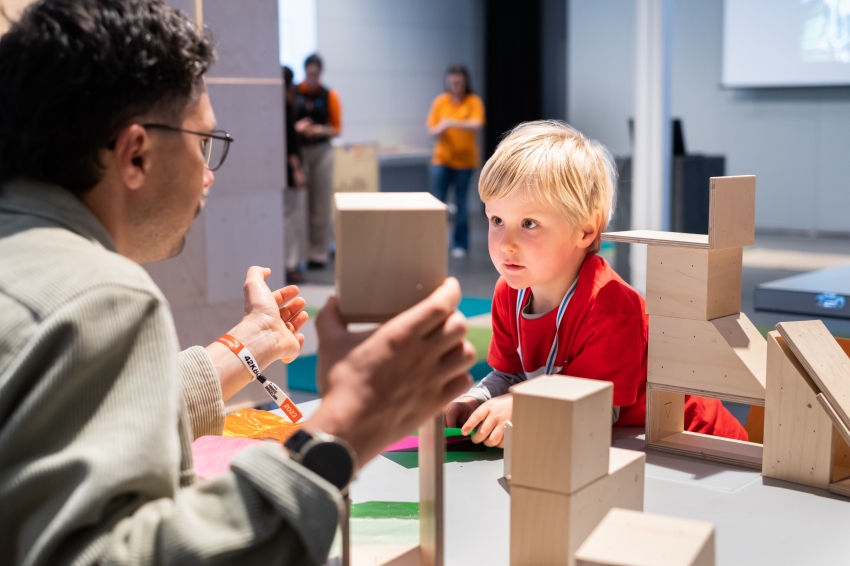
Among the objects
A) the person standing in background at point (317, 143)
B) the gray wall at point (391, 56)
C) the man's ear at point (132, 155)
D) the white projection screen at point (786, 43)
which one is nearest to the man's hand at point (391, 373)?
the man's ear at point (132, 155)

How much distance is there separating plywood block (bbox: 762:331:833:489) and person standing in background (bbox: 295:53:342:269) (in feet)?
22.7

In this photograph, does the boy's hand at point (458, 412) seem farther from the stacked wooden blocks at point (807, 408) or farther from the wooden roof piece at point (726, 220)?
the stacked wooden blocks at point (807, 408)

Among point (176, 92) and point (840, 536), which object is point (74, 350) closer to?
point (176, 92)

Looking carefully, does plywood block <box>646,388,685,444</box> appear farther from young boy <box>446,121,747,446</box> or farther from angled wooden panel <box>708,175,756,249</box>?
angled wooden panel <box>708,175,756,249</box>

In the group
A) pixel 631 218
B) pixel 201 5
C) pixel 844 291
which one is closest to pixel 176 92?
pixel 201 5

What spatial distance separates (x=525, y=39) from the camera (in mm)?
12422

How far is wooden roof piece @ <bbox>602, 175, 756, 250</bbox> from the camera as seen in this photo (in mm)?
1547

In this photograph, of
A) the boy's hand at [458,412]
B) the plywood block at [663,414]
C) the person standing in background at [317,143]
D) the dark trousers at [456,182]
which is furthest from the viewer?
the dark trousers at [456,182]

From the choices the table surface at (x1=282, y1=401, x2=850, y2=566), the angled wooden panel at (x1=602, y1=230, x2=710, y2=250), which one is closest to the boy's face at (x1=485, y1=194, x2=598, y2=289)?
the angled wooden panel at (x1=602, y1=230, x2=710, y2=250)

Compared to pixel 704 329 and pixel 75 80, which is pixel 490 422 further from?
pixel 75 80

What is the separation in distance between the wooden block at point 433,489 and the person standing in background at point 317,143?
283 inches

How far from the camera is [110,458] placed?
29.9 inches

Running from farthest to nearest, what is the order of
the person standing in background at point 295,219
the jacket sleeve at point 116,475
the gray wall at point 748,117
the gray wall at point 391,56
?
1. the gray wall at point 391,56
2. the gray wall at point 748,117
3. the person standing in background at point 295,219
4. the jacket sleeve at point 116,475

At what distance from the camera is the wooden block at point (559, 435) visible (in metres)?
1.05
